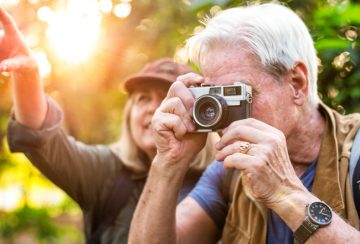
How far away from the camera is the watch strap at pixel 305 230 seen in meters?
1.90

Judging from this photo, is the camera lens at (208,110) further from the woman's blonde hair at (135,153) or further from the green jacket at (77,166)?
the woman's blonde hair at (135,153)

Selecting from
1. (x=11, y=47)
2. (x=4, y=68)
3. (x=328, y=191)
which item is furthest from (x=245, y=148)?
(x=11, y=47)

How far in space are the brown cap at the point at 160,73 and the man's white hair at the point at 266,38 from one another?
2.82 ft

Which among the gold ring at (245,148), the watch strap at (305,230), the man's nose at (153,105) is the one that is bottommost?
the watch strap at (305,230)

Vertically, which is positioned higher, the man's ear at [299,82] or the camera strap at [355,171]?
the man's ear at [299,82]

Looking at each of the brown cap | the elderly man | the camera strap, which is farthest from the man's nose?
the camera strap

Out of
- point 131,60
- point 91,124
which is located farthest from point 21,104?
point 91,124

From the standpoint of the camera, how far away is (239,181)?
2.49 metres

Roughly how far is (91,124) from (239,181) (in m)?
3.84

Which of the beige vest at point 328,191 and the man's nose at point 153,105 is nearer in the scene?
the beige vest at point 328,191

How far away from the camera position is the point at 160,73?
3393mm

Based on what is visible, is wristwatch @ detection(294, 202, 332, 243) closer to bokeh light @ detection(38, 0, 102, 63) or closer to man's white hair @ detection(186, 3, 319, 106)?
man's white hair @ detection(186, 3, 319, 106)

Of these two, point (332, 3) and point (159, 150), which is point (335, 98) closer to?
point (332, 3)

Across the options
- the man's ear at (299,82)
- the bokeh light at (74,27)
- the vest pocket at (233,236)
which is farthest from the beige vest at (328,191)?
the bokeh light at (74,27)
